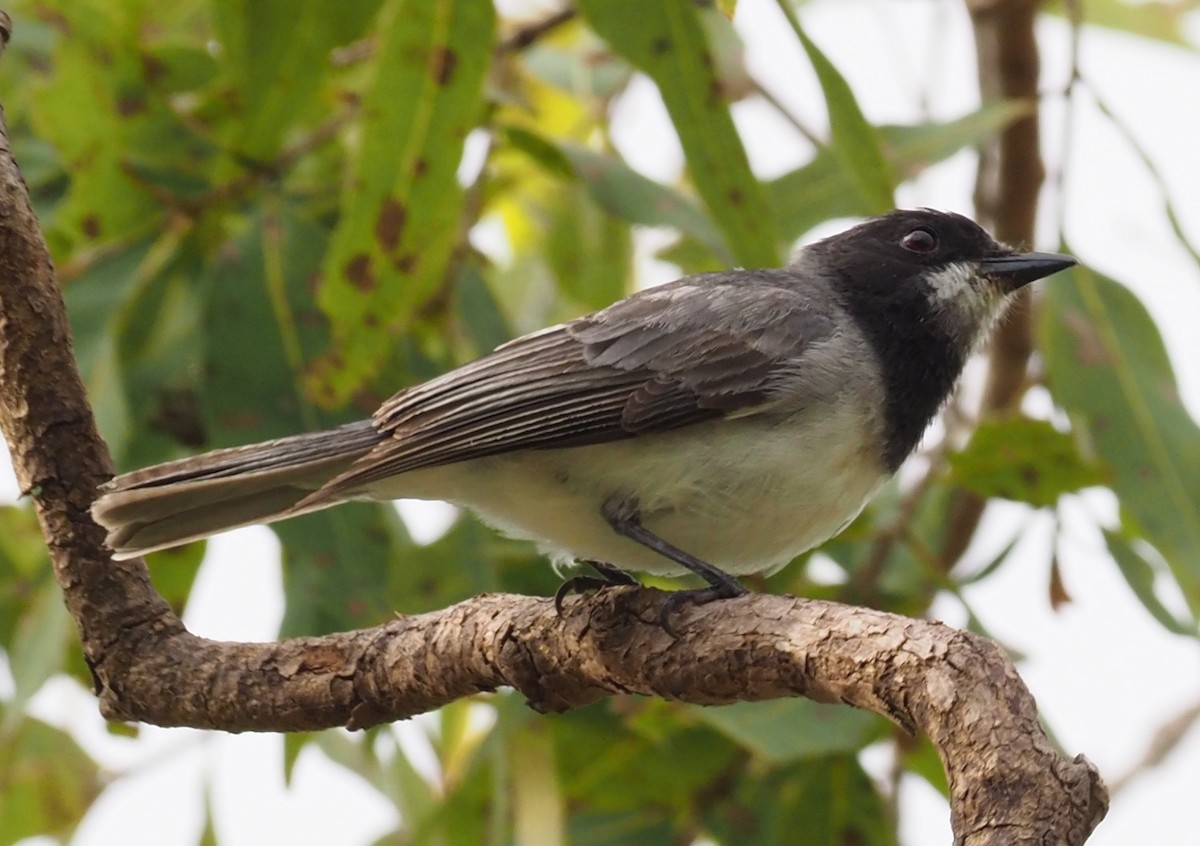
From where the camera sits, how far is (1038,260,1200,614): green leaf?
393 cm

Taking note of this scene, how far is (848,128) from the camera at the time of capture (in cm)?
359

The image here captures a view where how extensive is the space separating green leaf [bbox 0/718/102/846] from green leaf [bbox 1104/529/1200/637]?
312cm

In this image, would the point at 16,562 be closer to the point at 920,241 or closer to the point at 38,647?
the point at 38,647

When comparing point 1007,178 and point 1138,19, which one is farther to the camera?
point 1138,19

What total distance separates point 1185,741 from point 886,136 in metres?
2.27

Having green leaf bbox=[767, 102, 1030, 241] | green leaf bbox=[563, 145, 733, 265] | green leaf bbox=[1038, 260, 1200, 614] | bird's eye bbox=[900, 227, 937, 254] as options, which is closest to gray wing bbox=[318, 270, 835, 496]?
bird's eye bbox=[900, 227, 937, 254]

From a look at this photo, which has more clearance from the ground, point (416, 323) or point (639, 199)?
point (639, 199)

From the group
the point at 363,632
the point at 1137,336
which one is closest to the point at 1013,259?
the point at 1137,336

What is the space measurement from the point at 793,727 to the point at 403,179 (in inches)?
65.6

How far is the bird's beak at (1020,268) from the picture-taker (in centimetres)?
388

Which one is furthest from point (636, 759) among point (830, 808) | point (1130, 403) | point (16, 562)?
point (16, 562)

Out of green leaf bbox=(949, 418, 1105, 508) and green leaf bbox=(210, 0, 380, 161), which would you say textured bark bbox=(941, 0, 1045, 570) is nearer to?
green leaf bbox=(949, 418, 1105, 508)

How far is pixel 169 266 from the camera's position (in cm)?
440

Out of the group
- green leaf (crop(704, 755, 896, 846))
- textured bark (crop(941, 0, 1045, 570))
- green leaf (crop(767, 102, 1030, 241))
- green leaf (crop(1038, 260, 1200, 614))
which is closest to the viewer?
green leaf (crop(1038, 260, 1200, 614))
